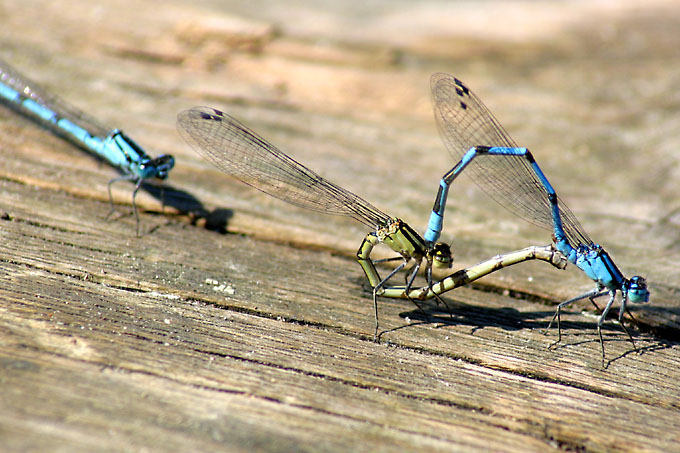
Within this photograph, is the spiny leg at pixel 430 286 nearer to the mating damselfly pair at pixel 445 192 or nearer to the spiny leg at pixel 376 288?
the mating damselfly pair at pixel 445 192

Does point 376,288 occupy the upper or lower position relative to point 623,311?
lower

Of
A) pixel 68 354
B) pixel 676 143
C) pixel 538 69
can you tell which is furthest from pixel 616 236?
pixel 68 354

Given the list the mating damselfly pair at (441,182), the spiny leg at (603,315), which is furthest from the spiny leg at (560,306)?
the spiny leg at (603,315)

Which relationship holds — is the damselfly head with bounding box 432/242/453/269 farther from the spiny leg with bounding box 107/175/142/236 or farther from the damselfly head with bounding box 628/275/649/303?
the spiny leg with bounding box 107/175/142/236

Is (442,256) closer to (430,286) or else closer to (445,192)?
(430,286)

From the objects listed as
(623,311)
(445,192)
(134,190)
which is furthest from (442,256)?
(134,190)
